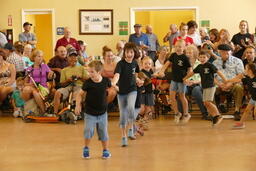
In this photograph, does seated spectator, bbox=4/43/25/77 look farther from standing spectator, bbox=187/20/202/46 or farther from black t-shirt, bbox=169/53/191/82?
A: standing spectator, bbox=187/20/202/46

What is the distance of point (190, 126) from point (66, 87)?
7.32ft

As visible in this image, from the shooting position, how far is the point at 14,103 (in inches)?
339

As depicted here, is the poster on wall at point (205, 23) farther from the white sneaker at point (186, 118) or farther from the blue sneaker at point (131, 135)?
the blue sneaker at point (131, 135)

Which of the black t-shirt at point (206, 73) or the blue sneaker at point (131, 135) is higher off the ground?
the black t-shirt at point (206, 73)

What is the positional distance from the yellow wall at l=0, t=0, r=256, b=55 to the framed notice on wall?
104mm

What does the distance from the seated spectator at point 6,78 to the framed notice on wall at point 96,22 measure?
4089 millimetres

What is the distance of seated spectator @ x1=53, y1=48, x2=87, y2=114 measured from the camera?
805cm

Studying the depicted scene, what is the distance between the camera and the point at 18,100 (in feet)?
28.1

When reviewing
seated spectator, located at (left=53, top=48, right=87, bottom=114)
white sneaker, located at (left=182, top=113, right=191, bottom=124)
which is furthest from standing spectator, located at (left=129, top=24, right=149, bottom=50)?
white sneaker, located at (left=182, top=113, right=191, bottom=124)

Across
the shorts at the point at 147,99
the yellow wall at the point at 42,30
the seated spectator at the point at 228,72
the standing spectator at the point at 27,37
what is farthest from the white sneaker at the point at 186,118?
the yellow wall at the point at 42,30

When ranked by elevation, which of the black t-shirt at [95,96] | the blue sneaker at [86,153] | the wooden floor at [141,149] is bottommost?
the wooden floor at [141,149]

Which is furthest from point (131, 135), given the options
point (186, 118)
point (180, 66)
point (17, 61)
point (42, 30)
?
point (42, 30)

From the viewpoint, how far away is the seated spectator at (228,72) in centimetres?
802

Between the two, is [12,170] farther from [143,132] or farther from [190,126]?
[190,126]
